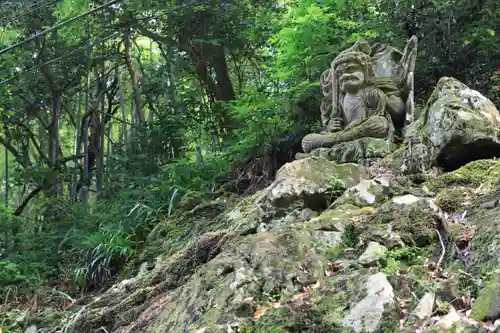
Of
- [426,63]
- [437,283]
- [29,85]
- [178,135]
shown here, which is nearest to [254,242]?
[437,283]

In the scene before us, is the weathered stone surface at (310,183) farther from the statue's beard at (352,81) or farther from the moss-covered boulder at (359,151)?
the statue's beard at (352,81)

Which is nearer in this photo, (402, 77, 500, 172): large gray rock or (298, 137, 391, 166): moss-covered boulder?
(402, 77, 500, 172): large gray rock

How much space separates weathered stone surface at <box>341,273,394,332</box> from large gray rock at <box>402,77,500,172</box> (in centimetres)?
225

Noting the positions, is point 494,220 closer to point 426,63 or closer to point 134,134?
point 426,63

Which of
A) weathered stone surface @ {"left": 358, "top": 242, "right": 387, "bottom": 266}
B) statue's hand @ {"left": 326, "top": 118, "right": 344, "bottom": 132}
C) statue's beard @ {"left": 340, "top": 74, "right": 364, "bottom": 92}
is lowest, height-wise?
weathered stone surface @ {"left": 358, "top": 242, "right": 387, "bottom": 266}

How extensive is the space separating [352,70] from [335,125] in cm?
66

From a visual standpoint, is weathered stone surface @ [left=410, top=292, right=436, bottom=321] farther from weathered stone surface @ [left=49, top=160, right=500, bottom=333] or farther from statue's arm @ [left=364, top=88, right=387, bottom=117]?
statue's arm @ [left=364, top=88, right=387, bottom=117]

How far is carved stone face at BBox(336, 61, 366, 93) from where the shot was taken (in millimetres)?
6312

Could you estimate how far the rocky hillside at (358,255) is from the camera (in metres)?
2.81

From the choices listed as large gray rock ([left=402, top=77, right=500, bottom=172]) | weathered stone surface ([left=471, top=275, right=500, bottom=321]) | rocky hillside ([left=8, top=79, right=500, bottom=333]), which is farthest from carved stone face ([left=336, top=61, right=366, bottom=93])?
weathered stone surface ([left=471, top=275, right=500, bottom=321])

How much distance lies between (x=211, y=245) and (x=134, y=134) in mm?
7133

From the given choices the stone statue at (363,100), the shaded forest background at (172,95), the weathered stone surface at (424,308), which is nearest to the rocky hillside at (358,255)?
the weathered stone surface at (424,308)

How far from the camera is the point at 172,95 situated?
1170 cm

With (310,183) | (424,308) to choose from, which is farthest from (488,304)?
(310,183)
